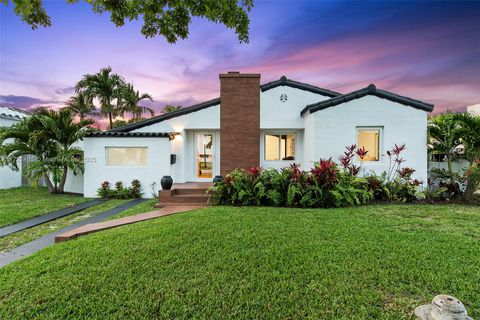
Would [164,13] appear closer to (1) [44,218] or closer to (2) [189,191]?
(2) [189,191]

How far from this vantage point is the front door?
1215 centimetres

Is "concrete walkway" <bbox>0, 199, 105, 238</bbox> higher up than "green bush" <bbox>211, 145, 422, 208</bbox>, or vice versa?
"green bush" <bbox>211, 145, 422, 208</bbox>

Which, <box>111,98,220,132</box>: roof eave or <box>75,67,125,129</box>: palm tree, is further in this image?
<box>75,67,125,129</box>: palm tree

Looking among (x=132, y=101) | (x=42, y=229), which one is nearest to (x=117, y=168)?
(x=42, y=229)

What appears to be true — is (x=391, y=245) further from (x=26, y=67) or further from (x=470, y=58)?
(x=26, y=67)

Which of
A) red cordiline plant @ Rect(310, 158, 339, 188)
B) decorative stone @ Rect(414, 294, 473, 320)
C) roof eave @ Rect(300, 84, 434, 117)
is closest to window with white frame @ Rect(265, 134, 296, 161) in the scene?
roof eave @ Rect(300, 84, 434, 117)

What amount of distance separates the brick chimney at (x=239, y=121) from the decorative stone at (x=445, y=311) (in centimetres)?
808

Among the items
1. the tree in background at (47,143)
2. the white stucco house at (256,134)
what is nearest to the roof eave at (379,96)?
the white stucco house at (256,134)

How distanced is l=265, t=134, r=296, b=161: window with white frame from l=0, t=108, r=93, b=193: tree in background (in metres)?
8.81

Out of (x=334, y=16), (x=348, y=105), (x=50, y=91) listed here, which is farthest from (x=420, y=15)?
(x=50, y=91)

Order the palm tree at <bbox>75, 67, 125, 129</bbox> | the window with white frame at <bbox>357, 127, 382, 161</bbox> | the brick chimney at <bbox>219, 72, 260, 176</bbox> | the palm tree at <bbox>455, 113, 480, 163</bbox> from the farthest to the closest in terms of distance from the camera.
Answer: the palm tree at <bbox>75, 67, 125, 129</bbox>, the brick chimney at <bbox>219, 72, 260, 176</bbox>, the window with white frame at <bbox>357, 127, 382, 161</bbox>, the palm tree at <bbox>455, 113, 480, 163</bbox>

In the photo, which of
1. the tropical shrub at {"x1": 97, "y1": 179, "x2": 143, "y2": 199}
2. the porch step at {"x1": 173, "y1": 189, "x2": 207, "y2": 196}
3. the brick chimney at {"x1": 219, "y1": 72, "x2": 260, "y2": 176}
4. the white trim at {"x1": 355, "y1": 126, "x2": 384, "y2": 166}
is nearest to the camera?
the porch step at {"x1": 173, "y1": 189, "x2": 207, "y2": 196}

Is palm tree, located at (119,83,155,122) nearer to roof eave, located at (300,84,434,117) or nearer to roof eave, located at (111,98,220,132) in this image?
roof eave, located at (111,98,220,132)

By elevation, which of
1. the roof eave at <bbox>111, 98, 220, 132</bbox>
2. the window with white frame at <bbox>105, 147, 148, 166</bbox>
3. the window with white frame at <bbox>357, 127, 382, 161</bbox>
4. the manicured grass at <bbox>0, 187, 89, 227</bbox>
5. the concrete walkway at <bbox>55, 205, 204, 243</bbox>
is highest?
the roof eave at <bbox>111, 98, 220, 132</bbox>
